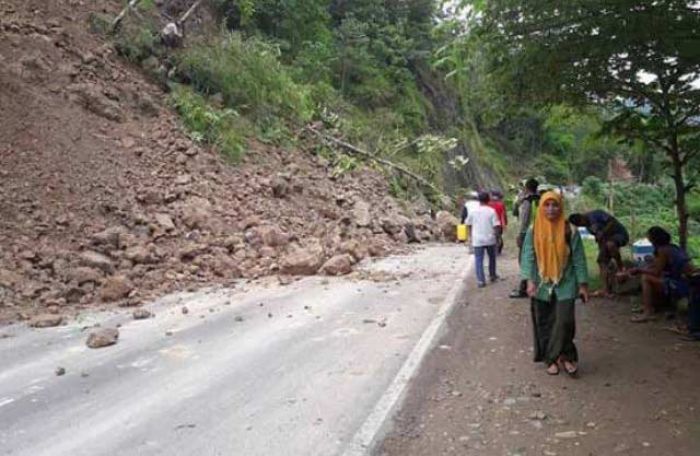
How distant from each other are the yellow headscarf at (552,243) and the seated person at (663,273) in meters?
2.48

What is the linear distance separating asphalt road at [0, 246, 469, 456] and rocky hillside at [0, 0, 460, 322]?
1401 millimetres

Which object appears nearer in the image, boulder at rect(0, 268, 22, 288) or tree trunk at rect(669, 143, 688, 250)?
boulder at rect(0, 268, 22, 288)

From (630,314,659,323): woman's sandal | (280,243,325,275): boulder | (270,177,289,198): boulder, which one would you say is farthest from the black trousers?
(270,177,289,198): boulder

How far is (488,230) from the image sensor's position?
10.5 meters

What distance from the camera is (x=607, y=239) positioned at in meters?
9.23

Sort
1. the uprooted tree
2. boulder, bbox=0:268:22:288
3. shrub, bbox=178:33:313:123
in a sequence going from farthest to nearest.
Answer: shrub, bbox=178:33:313:123 → boulder, bbox=0:268:22:288 → the uprooted tree

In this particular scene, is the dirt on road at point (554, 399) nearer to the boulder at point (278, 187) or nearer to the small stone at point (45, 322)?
the small stone at point (45, 322)

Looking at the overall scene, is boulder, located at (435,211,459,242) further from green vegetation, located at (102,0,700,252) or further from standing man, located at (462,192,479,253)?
standing man, located at (462,192,479,253)

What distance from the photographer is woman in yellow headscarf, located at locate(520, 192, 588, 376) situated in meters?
5.93

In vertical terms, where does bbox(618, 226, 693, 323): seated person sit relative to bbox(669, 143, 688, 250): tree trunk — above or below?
below

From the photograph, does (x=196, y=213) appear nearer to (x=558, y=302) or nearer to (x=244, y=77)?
(x=244, y=77)

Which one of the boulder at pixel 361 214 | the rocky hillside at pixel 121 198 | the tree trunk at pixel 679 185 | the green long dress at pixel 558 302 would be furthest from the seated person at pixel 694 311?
the boulder at pixel 361 214

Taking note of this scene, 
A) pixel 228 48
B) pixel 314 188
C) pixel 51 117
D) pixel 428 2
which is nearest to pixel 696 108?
pixel 314 188

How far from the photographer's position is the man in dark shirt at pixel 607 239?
361 inches
